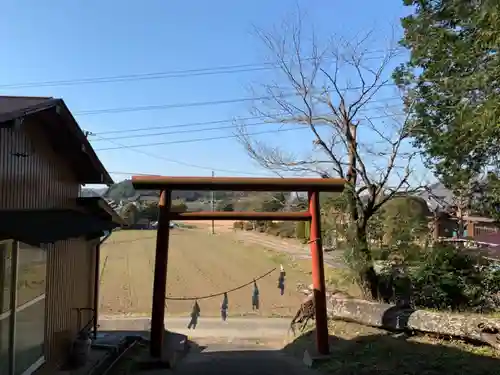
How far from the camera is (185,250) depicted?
3697 centimetres

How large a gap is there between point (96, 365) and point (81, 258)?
2359 mm

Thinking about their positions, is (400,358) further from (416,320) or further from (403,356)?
(416,320)

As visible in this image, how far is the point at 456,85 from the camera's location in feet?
22.6

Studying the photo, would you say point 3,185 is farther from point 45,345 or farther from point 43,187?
point 45,345

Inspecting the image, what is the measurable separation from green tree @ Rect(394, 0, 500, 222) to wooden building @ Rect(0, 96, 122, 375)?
522cm

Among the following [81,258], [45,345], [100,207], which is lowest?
[45,345]

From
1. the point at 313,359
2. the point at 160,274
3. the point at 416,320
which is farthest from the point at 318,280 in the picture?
the point at 160,274

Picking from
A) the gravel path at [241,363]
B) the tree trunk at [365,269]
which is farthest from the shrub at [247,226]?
the gravel path at [241,363]

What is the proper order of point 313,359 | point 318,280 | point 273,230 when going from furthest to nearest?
point 273,230 < point 318,280 < point 313,359

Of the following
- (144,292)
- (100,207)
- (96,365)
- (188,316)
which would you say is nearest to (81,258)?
(100,207)

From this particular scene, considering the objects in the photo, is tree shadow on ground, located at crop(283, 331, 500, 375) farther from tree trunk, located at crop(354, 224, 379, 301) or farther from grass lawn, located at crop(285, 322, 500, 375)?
tree trunk, located at crop(354, 224, 379, 301)

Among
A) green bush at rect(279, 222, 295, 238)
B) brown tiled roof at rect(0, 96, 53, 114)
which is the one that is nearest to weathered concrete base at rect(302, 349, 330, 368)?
brown tiled roof at rect(0, 96, 53, 114)

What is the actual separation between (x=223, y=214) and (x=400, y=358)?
13.3 feet

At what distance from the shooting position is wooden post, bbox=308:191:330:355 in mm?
9102
